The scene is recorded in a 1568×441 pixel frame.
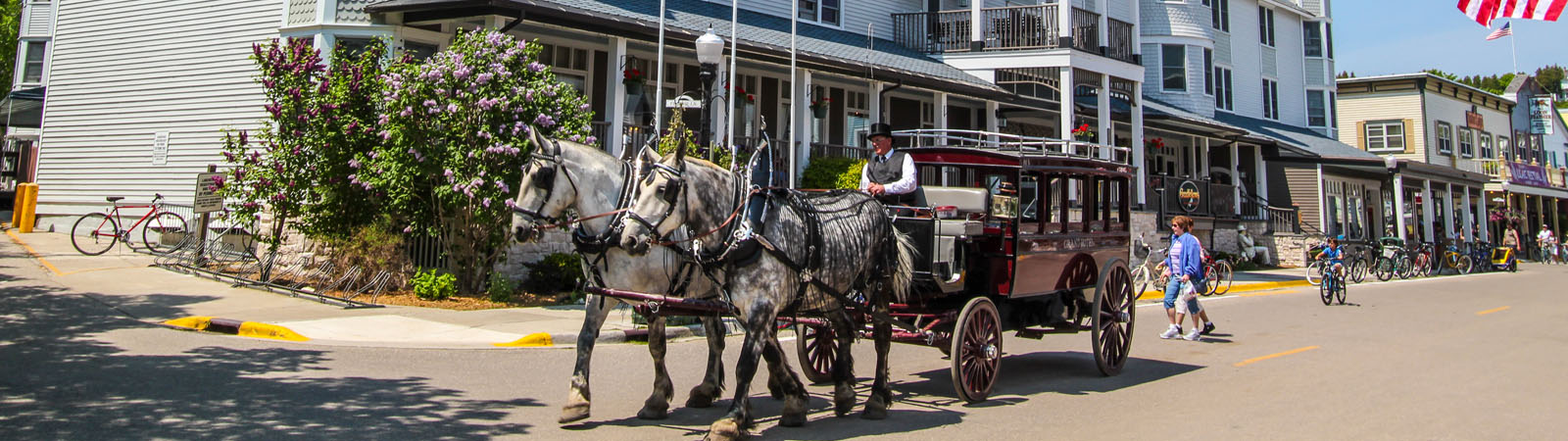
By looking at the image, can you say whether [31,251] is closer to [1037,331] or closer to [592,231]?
[592,231]

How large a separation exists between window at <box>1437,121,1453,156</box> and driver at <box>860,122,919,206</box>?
4807 centimetres

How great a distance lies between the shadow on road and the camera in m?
6.21

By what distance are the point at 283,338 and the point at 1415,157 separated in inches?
1904

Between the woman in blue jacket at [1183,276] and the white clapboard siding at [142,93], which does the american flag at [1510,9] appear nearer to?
the woman in blue jacket at [1183,276]

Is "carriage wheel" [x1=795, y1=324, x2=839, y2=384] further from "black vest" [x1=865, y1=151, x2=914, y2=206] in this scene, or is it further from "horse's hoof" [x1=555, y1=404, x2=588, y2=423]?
"horse's hoof" [x1=555, y1=404, x2=588, y2=423]

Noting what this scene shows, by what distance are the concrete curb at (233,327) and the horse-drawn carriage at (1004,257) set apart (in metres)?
6.46

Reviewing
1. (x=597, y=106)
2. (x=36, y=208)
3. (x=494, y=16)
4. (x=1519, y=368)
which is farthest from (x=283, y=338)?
(x=36, y=208)

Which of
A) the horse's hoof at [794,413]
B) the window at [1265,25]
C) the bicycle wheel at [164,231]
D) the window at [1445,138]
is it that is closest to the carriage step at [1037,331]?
the horse's hoof at [794,413]

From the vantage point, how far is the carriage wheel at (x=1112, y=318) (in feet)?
29.2

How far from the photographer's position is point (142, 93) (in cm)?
2045

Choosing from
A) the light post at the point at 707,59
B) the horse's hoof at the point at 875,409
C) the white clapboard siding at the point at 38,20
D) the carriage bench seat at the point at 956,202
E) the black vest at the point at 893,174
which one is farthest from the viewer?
the white clapboard siding at the point at 38,20

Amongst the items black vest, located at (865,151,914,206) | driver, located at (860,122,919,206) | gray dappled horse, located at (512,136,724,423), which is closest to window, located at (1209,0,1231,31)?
driver, located at (860,122,919,206)

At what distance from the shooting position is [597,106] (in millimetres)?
19812

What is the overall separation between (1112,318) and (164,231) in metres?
18.6
